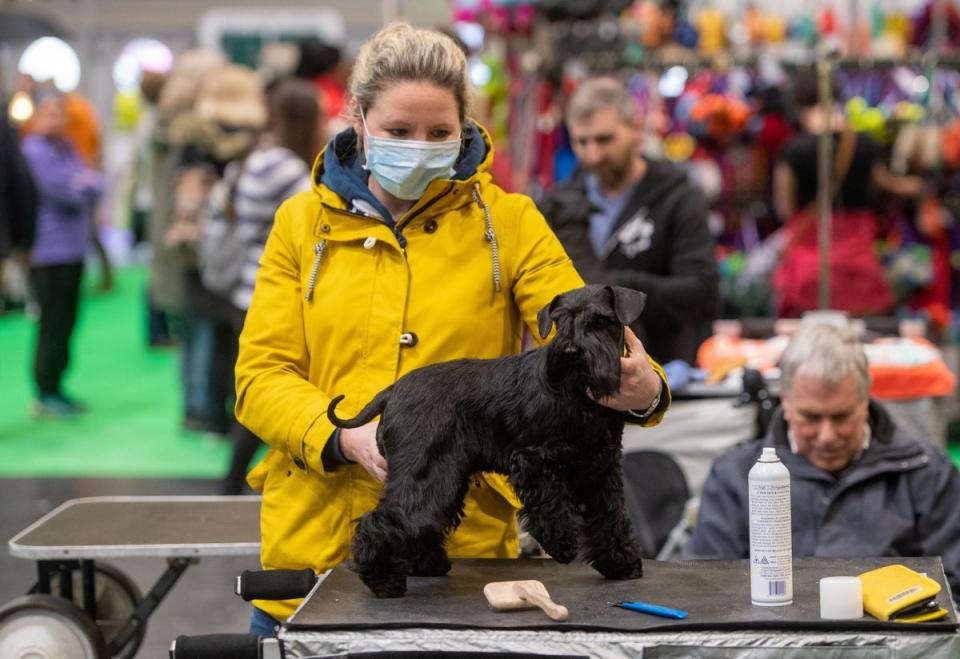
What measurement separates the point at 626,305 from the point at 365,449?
461 millimetres

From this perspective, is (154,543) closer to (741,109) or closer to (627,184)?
(627,184)

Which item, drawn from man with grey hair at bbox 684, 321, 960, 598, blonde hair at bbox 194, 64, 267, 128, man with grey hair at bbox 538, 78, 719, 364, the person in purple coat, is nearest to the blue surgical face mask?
man with grey hair at bbox 684, 321, 960, 598

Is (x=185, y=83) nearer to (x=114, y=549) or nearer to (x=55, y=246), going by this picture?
(x=55, y=246)

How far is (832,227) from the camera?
6.93m

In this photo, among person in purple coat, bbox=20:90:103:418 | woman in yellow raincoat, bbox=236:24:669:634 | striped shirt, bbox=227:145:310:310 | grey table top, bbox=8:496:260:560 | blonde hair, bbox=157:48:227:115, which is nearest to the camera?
woman in yellow raincoat, bbox=236:24:669:634

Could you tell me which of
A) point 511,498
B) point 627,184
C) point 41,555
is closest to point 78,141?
point 627,184

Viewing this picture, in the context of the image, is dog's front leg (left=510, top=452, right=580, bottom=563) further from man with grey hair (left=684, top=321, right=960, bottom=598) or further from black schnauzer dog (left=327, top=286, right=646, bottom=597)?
man with grey hair (left=684, top=321, right=960, bottom=598)

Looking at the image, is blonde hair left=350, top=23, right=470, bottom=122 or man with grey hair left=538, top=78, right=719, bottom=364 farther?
man with grey hair left=538, top=78, right=719, bottom=364

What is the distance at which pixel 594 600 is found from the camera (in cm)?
211

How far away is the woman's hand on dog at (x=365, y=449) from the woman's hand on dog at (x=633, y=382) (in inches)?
13.9

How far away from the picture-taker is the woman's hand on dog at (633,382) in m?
2.00

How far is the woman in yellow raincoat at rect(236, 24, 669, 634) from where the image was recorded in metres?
2.15

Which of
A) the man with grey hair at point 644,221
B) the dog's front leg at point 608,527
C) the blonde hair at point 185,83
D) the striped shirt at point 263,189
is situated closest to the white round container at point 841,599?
the dog's front leg at point 608,527

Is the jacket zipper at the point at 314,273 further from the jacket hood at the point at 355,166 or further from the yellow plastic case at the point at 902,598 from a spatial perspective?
the yellow plastic case at the point at 902,598
